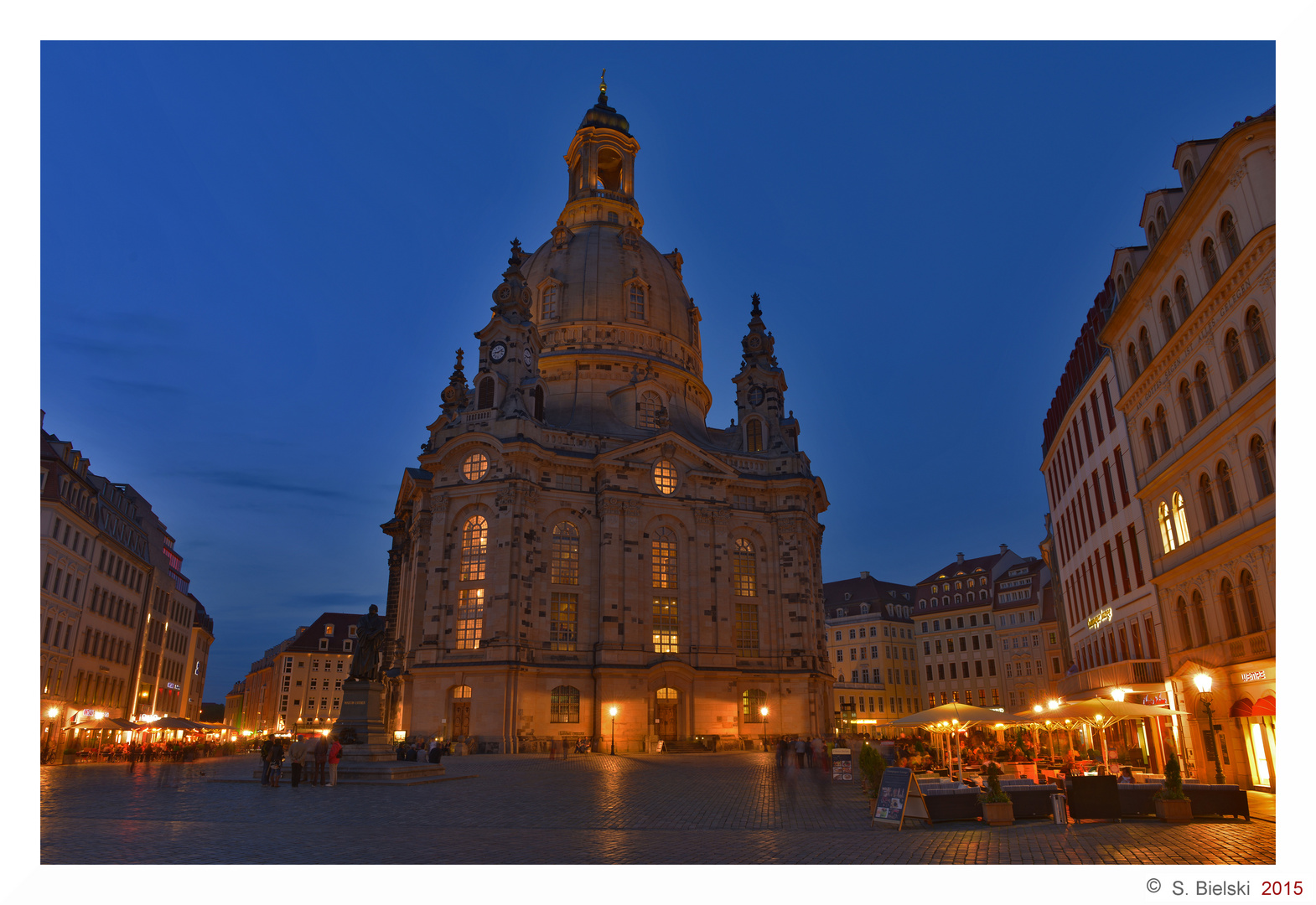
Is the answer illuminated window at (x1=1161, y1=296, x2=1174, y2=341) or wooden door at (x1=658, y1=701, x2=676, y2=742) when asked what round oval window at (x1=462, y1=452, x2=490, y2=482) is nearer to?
wooden door at (x1=658, y1=701, x2=676, y2=742)

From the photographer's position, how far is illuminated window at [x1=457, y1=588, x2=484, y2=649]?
193 feet

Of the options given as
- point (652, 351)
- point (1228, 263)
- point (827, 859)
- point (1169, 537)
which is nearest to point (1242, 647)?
point (1169, 537)

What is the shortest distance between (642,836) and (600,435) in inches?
1971

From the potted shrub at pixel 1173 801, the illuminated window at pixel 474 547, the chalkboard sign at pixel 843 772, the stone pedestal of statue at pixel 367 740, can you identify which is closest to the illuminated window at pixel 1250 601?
the potted shrub at pixel 1173 801

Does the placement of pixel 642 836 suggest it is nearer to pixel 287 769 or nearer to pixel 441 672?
pixel 287 769

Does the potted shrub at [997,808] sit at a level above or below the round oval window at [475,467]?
below

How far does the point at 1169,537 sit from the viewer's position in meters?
30.3

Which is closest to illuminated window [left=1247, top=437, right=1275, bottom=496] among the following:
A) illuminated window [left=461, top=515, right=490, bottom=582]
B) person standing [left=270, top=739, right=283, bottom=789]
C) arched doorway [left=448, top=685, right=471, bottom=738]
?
person standing [left=270, top=739, right=283, bottom=789]

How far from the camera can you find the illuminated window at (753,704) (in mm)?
62750

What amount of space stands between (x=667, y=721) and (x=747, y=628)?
9.53 metres

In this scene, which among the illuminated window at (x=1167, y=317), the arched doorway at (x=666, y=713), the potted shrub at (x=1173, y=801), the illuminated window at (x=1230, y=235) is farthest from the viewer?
the arched doorway at (x=666, y=713)

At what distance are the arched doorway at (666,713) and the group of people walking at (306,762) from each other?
31.9m

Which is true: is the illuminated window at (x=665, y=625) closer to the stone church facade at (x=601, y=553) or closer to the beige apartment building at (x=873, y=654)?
the stone church facade at (x=601, y=553)

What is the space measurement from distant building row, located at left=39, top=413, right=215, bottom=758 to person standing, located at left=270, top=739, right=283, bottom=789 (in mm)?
26977
